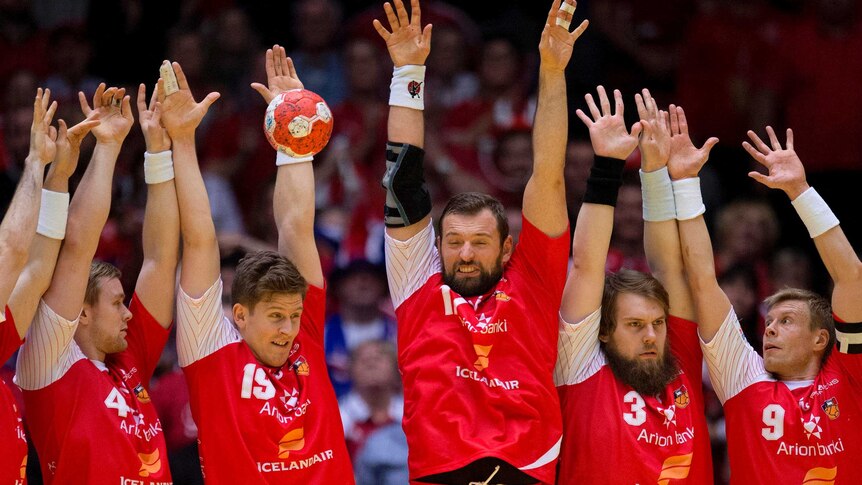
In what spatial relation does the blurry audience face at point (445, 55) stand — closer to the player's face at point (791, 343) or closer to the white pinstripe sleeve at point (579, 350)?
the white pinstripe sleeve at point (579, 350)

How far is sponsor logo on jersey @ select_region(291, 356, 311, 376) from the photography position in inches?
276

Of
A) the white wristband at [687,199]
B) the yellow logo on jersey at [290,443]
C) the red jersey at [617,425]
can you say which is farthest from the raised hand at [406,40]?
the yellow logo on jersey at [290,443]

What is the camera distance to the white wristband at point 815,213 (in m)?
7.14

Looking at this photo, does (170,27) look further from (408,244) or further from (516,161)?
(408,244)

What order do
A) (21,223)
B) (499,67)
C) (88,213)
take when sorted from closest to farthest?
(21,223), (88,213), (499,67)

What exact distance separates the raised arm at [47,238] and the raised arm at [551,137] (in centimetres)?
236

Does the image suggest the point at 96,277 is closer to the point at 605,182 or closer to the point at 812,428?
the point at 605,182

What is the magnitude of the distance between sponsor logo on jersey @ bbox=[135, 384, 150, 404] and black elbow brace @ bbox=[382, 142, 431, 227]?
1.60 meters

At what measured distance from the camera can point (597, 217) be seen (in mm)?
7047

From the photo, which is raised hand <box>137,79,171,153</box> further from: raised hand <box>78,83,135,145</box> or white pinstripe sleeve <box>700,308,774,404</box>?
white pinstripe sleeve <box>700,308,774,404</box>

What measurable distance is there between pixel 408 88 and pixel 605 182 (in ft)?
3.99

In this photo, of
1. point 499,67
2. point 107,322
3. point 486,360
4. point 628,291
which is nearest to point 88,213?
point 107,322

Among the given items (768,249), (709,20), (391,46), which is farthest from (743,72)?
(391,46)

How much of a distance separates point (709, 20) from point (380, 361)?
450 cm
